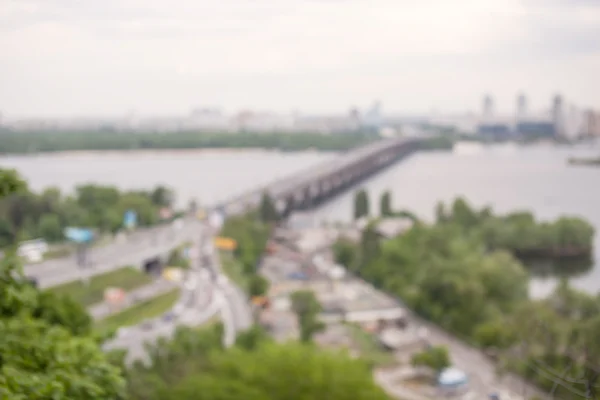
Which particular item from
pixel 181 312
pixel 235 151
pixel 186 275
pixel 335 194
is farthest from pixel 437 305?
pixel 235 151

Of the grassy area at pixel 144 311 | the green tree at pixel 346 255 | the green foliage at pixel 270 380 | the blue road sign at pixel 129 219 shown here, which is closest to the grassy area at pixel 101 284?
the grassy area at pixel 144 311

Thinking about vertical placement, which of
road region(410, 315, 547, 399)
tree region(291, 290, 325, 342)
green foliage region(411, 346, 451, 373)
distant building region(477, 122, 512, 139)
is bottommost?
road region(410, 315, 547, 399)

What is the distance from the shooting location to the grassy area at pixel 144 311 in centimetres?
529

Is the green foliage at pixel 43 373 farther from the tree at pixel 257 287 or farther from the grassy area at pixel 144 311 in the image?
the tree at pixel 257 287

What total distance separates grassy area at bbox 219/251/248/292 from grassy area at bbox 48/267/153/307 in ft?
2.70

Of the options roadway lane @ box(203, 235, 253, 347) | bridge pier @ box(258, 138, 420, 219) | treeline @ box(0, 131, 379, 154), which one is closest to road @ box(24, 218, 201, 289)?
roadway lane @ box(203, 235, 253, 347)

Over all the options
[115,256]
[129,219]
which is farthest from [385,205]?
[115,256]

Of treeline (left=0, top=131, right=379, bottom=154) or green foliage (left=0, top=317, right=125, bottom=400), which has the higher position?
green foliage (left=0, top=317, right=125, bottom=400)

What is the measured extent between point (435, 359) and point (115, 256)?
4.06m

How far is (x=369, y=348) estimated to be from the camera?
4758 millimetres

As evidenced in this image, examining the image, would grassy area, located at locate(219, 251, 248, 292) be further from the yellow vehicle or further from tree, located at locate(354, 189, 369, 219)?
tree, located at locate(354, 189, 369, 219)

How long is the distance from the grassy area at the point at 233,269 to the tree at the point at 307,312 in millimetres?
1111

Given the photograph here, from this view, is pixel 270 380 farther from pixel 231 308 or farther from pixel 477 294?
pixel 231 308

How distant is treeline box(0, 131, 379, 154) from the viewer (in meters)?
19.1
